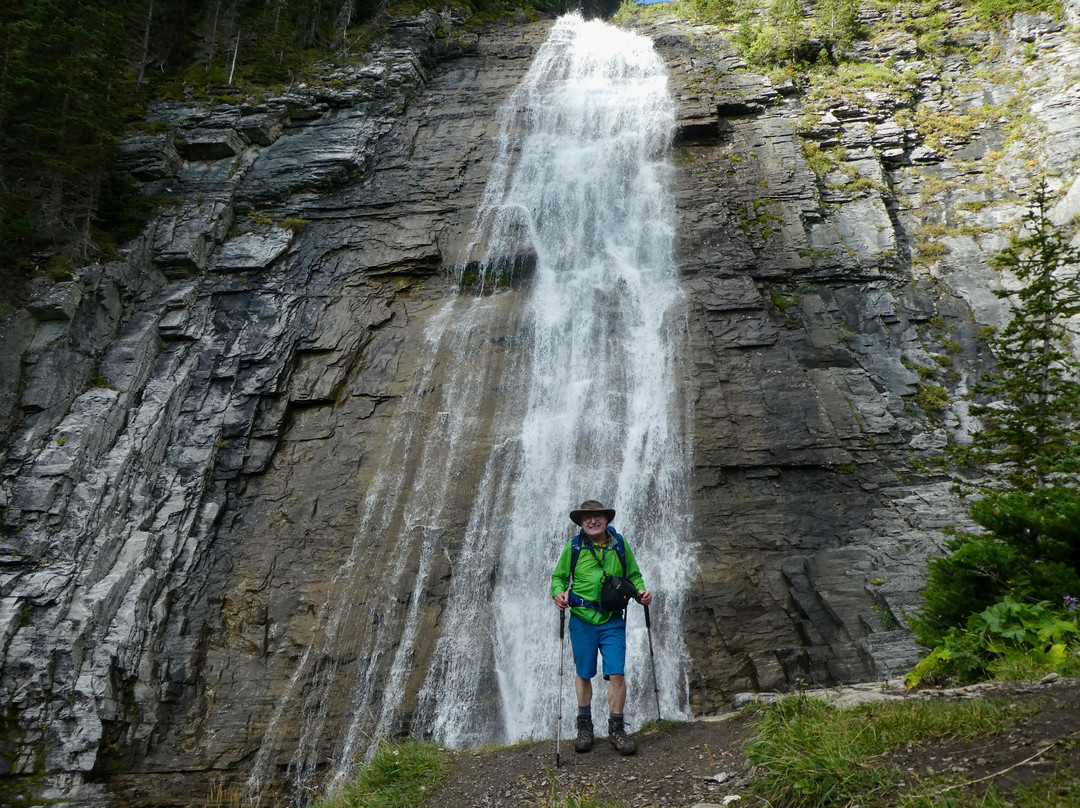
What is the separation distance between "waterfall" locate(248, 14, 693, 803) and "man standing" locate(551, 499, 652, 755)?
3.80 meters

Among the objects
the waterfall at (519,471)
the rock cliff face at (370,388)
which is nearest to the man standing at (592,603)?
the waterfall at (519,471)

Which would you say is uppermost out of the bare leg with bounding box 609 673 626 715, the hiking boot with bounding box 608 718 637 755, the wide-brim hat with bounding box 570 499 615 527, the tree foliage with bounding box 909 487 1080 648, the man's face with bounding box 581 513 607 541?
the wide-brim hat with bounding box 570 499 615 527

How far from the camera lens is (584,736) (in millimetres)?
5504

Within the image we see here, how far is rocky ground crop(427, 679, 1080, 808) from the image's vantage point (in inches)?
134

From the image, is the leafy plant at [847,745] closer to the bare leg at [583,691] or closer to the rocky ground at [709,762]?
the rocky ground at [709,762]

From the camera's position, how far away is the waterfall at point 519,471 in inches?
384

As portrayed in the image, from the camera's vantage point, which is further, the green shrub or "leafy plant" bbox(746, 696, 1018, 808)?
the green shrub

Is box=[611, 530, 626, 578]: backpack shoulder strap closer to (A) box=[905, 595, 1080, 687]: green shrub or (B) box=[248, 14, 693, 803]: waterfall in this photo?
(A) box=[905, 595, 1080, 687]: green shrub

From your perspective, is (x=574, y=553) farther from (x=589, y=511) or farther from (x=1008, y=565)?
(x=1008, y=565)

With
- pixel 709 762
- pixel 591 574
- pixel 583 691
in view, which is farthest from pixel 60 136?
pixel 709 762

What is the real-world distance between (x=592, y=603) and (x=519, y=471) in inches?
272

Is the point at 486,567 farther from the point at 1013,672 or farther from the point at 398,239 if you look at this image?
the point at 398,239

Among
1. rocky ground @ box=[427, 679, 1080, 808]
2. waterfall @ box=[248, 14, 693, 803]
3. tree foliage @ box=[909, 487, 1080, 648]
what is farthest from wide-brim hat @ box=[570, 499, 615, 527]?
waterfall @ box=[248, 14, 693, 803]

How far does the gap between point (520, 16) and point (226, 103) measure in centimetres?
1439
